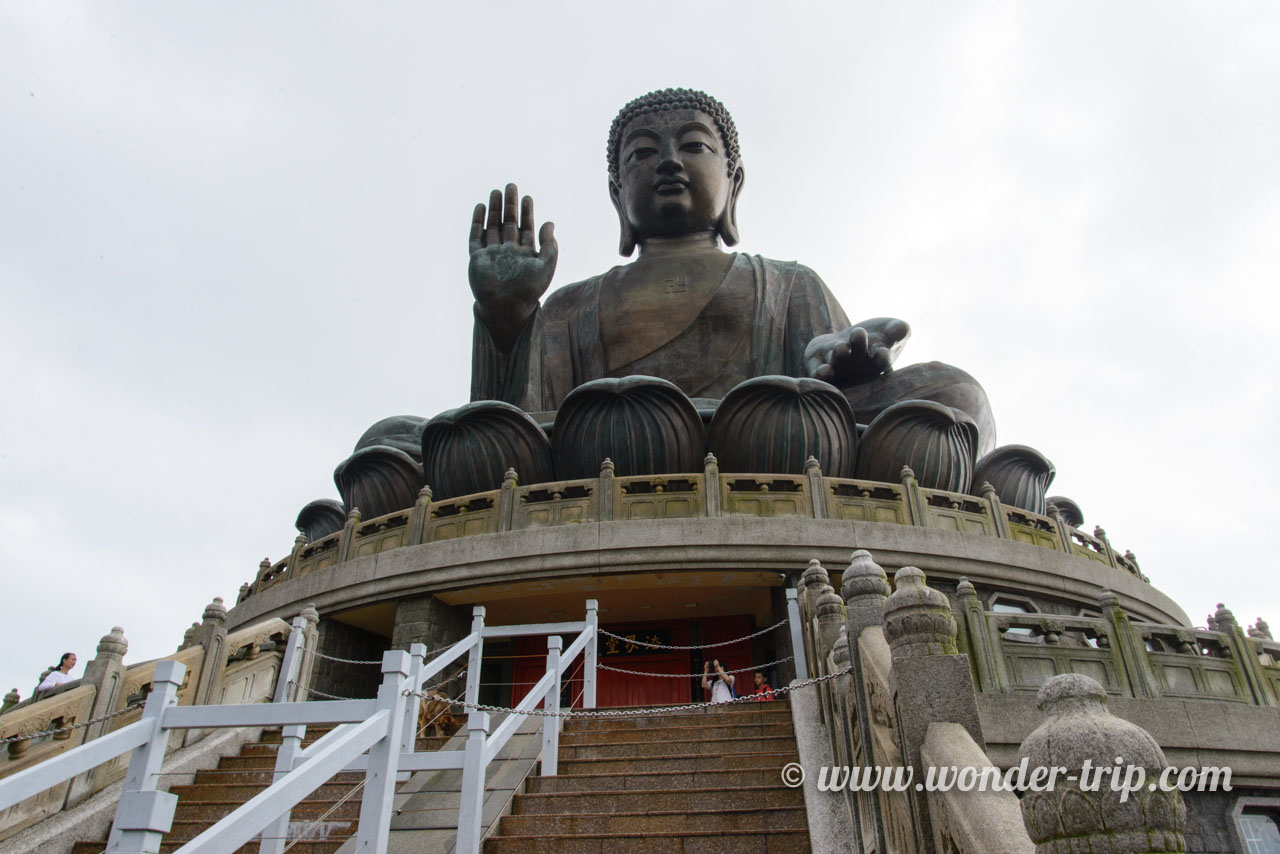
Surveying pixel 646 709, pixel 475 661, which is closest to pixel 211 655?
pixel 475 661

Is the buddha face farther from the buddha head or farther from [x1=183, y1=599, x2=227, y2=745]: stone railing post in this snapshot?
[x1=183, y1=599, x2=227, y2=745]: stone railing post

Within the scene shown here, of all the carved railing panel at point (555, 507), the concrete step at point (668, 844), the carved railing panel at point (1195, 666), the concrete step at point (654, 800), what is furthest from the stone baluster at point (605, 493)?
the concrete step at point (668, 844)

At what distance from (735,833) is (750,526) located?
16.7 feet

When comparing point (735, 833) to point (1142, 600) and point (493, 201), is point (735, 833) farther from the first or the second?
point (493, 201)

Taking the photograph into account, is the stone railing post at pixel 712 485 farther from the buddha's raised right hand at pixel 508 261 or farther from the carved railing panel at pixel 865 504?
the buddha's raised right hand at pixel 508 261

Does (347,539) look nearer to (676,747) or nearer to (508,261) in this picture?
(508,261)

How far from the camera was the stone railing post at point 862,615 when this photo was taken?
3568 millimetres

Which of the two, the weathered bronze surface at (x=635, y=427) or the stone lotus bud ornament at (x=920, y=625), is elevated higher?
the weathered bronze surface at (x=635, y=427)

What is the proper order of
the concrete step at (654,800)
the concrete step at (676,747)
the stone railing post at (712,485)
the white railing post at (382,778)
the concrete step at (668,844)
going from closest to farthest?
the white railing post at (382,778) → the concrete step at (668,844) → the concrete step at (654,800) → the concrete step at (676,747) → the stone railing post at (712,485)

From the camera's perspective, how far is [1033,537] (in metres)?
10.1

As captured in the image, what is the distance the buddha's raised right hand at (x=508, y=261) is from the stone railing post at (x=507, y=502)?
4068mm

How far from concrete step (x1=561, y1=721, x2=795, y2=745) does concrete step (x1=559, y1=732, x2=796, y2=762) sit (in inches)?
3.7

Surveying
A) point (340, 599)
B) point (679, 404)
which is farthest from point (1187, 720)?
point (340, 599)

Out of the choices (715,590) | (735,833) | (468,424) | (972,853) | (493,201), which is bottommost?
(972,853)
